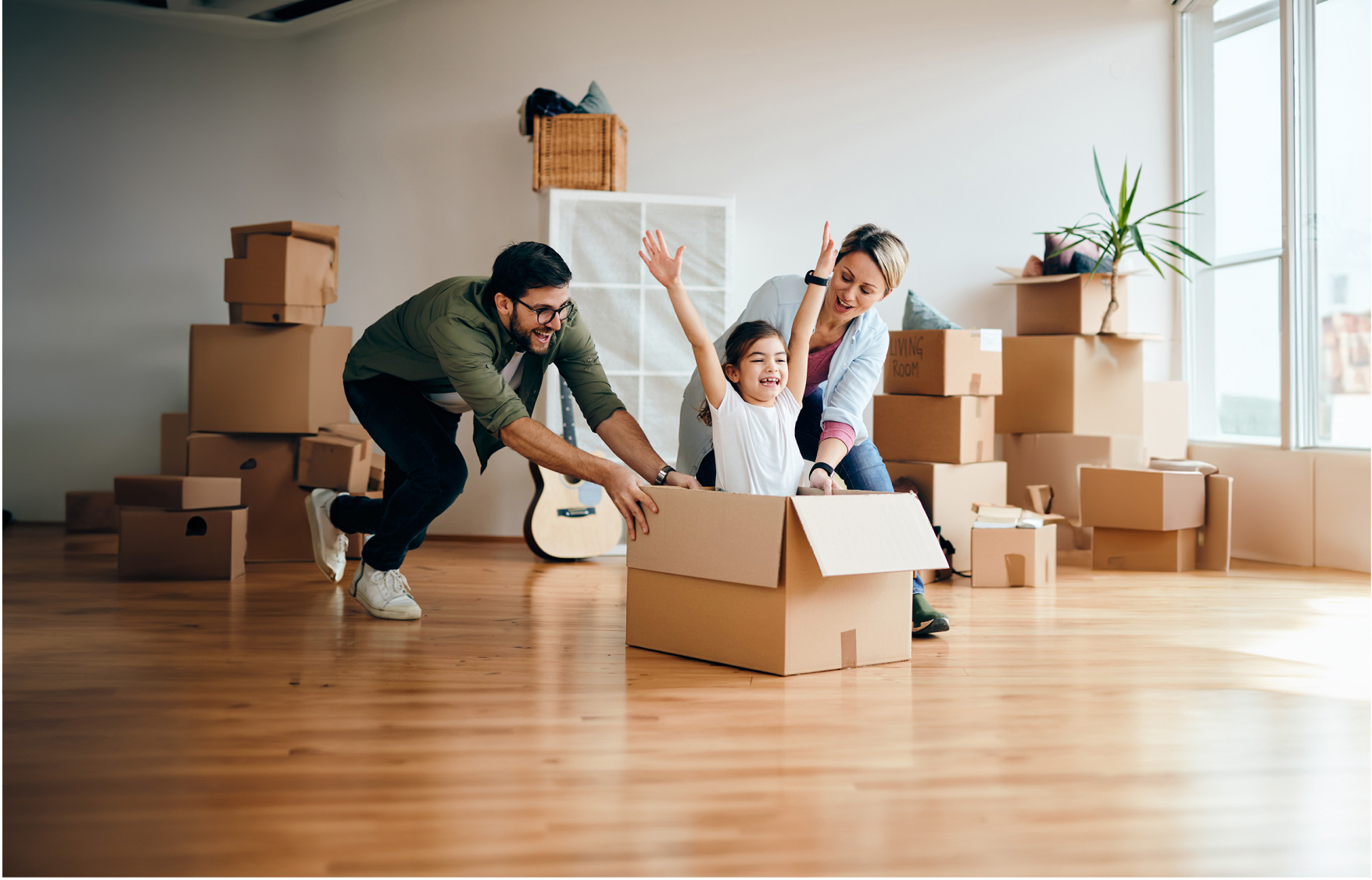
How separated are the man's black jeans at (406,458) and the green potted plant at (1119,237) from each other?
8.58 ft

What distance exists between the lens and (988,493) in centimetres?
365

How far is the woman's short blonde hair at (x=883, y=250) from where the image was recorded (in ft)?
7.54

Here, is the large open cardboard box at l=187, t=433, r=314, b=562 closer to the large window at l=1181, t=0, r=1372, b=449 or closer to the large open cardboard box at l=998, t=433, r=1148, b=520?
the large open cardboard box at l=998, t=433, r=1148, b=520

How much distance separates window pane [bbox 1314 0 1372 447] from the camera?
350 centimetres

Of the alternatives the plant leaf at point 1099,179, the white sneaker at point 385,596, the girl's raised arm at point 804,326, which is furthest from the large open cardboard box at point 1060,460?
the white sneaker at point 385,596

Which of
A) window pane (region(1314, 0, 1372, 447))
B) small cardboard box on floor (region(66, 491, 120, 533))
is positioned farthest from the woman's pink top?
small cardboard box on floor (region(66, 491, 120, 533))

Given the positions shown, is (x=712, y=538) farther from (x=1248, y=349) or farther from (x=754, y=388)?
(x=1248, y=349)

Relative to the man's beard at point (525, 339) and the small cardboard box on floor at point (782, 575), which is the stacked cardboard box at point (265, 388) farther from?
the small cardboard box on floor at point (782, 575)

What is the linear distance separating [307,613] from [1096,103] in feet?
13.1

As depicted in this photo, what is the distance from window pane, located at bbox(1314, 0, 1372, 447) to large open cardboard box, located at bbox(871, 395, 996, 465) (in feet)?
4.19

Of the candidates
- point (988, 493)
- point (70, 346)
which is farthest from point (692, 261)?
point (70, 346)

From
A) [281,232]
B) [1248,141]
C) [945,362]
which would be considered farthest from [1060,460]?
[281,232]

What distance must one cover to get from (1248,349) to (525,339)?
339cm

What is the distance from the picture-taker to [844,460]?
2455mm
